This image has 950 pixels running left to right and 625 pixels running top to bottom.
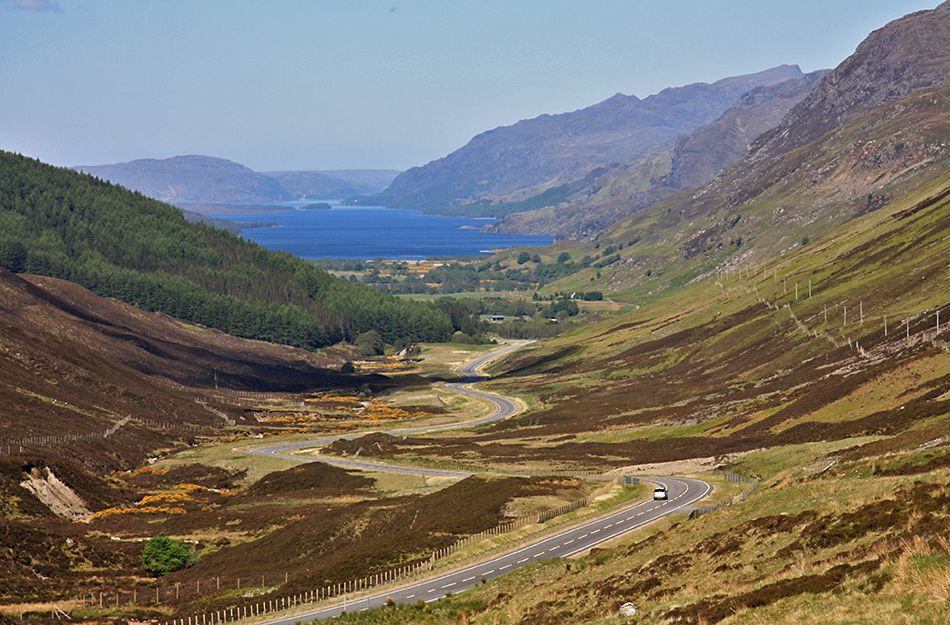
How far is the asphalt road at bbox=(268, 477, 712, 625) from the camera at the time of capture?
5553 centimetres

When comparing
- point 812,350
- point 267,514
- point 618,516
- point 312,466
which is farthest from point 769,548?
point 812,350

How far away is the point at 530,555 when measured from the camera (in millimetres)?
64312

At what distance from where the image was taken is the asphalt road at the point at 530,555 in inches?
2186

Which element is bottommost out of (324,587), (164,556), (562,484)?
(562,484)

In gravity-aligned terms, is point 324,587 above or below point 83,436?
below

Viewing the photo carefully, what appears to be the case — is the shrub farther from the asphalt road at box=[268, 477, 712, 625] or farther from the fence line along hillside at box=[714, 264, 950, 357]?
the fence line along hillside at box=[714, 264, 950, 357]

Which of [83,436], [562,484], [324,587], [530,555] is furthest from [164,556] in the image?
[83,436]

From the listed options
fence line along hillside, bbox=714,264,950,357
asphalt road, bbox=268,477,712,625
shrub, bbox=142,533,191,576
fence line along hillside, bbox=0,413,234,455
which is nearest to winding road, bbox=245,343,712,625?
asphalt road, bbox=268,477,712,625

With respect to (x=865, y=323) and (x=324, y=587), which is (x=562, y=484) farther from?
(x=865, y=323)

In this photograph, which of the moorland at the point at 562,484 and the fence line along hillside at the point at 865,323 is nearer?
the moorland at the point at 562,484

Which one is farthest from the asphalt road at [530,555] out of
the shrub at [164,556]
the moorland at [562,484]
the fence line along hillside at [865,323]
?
the fence line along hillside at [865,323]

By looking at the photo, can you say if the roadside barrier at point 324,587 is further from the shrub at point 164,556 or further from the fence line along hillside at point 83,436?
the fence line along hillside at point 83,436

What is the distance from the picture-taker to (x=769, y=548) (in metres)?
42.7

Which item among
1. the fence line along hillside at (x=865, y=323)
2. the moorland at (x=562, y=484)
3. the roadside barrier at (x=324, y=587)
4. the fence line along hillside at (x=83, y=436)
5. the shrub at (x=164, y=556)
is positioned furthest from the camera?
the fence line along hillside at (x=865, y=323)
